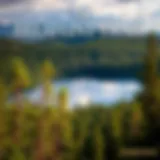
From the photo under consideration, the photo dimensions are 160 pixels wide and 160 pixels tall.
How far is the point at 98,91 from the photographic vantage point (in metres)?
1.10

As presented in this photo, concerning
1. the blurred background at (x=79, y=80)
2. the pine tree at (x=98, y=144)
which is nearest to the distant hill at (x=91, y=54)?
the blurred background at (x=79, y=80)

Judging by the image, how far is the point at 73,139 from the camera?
1.09 meters

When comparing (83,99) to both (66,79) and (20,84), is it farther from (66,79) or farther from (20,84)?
(20,84)

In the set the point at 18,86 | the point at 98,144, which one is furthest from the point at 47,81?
the point at 98,144

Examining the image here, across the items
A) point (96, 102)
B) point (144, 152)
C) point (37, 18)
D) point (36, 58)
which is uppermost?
point (37, 18)

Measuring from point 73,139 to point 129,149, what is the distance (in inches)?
6.5

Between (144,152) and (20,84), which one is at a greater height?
(20,84)

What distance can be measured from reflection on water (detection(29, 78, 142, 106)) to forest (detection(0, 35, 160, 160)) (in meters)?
0.02

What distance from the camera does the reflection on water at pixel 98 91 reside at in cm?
109

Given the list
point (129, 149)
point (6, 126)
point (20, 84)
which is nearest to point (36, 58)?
point (20, 84)

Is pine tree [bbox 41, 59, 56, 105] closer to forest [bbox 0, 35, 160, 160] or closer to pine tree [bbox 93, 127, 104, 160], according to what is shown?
forest [bbox 0, 35, 160, 160]

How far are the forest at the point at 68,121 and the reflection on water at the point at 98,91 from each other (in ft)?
0.06

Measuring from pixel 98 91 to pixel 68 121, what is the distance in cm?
13

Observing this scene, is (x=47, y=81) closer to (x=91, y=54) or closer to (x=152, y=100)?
(x=91, y=54)
